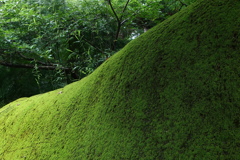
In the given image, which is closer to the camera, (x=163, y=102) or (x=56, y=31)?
(x=163, y=102)

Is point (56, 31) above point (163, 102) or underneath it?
above

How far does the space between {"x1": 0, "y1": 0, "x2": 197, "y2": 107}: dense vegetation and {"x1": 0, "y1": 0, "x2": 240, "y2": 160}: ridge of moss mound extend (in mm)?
1760

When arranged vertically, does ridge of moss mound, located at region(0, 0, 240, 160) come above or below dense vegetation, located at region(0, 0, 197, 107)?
below

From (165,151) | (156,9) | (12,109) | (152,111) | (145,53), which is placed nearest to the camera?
(165,151)

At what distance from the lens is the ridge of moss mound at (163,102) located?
90 cm

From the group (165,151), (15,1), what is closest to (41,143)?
(165,151)

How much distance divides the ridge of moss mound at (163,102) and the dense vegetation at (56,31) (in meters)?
1.76

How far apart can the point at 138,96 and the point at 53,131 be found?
102cm

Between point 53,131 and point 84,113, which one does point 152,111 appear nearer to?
point 84,113

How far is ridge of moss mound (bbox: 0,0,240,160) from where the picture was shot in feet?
2.94

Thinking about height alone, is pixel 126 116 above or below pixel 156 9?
below

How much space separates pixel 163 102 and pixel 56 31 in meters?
4.89

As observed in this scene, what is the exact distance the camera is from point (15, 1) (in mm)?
4754

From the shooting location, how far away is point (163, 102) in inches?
44.4
